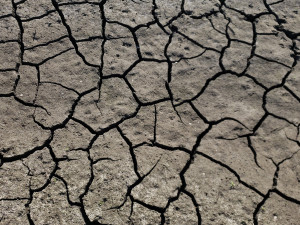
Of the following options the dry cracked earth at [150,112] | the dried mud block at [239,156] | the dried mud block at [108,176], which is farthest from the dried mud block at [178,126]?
the dried mud block at [108,176]

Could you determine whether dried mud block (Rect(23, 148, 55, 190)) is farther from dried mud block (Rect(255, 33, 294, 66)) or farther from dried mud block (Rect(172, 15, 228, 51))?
dried mud block (Rect(255, 33, 294, 66))

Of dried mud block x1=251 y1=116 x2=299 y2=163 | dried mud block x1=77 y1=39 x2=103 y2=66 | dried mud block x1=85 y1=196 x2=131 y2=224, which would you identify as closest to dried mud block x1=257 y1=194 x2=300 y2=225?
dried mud block x1=251 y1=116 x2=299 y2=163

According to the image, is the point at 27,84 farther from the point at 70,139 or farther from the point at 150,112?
the point at 150,112

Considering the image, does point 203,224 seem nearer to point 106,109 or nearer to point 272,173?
point 272,173

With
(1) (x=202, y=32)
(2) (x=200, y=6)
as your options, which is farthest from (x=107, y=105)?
(2) (x=200, y=6)

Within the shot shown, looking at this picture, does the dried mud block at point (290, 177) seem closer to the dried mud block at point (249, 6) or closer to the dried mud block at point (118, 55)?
the dried mud block at point (118, 55)
